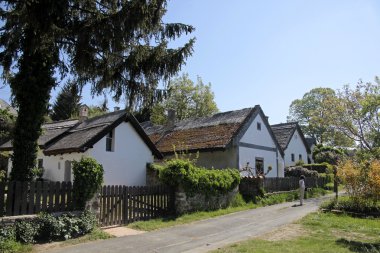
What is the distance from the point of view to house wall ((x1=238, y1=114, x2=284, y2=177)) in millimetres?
24984

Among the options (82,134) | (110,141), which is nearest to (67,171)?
(82,134)

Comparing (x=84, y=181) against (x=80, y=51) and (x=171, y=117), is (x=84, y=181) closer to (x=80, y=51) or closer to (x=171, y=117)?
(x=80, y=51)

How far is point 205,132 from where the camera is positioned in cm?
2653

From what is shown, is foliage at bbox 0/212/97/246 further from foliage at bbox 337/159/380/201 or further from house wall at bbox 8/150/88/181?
foliage at bbox 337/159/380/201

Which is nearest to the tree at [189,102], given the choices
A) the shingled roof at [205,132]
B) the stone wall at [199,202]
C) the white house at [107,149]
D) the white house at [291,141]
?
the white house at [291,141]

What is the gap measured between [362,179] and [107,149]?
46.1ft

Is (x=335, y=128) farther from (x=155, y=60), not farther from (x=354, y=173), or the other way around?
(x=155, y=60)

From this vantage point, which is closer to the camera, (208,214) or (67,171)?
(208,214)

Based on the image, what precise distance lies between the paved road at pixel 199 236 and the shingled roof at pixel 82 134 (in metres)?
8.55

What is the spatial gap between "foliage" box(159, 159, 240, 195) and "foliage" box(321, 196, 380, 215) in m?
5.11

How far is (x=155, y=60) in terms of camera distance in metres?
11.6

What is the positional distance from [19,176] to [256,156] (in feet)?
61.3

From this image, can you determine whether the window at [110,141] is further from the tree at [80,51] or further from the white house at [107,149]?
the tree at [80,51]

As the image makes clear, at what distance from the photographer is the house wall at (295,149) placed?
38.5 metres
